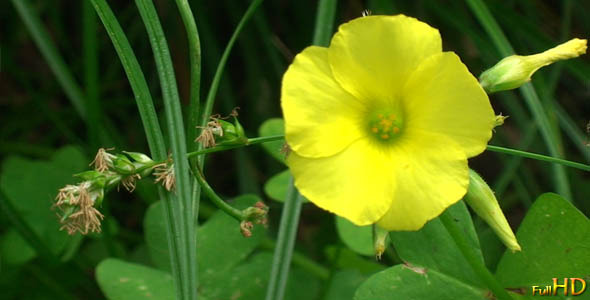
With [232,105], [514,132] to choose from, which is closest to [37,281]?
[232,105]

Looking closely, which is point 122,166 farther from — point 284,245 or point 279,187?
point 279,187

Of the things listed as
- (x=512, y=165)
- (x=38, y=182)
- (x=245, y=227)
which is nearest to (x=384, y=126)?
(x=245, y=227)

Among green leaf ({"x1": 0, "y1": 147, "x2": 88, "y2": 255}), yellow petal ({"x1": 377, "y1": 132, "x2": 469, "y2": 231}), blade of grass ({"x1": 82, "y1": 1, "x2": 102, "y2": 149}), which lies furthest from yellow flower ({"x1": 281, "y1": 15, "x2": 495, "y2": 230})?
green leaf ({"x1": 0, "y1": 147, "x2": 88, "y2": 255})

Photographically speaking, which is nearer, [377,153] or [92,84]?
[377,153]

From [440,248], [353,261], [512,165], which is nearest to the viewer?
[440,248]

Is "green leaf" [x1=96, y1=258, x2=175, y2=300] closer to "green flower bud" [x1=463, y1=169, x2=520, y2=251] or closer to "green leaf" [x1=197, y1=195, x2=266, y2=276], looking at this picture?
"green leaf" [x1=197, y1=195, x2=266, y2=276]

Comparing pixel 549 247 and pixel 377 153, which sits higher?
pixel 377 153
